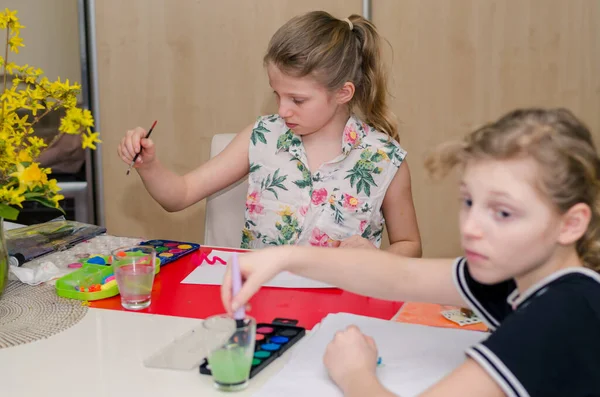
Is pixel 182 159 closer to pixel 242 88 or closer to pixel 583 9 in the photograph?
pixel 242 88

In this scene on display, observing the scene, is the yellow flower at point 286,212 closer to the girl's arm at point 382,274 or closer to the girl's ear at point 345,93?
the girl's ear at point 345,93

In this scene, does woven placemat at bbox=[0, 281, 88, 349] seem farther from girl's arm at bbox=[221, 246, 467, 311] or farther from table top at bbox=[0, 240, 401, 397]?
girl's arm at bbox=[221, 246, 467, 311]

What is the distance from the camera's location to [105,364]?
991 mm

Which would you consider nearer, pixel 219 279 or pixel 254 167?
pixel 219 279

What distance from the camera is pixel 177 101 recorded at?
286 cm

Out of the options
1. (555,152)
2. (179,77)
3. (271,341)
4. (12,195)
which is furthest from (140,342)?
(179,77)

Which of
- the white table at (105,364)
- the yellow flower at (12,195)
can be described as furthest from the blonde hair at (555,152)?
the yellow flower at (12,195)

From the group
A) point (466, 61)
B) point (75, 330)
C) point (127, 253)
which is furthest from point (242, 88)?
point (75, 330)

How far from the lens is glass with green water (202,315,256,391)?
89cm

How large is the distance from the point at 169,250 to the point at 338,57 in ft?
1.96

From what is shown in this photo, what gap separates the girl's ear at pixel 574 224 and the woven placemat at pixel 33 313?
A: 29.4 inches

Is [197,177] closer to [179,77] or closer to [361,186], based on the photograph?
[361,186]

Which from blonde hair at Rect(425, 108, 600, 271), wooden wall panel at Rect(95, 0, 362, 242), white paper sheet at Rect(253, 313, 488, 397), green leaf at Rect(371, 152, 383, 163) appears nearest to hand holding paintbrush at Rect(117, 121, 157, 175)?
green leaf at Rect(371, 152, 383, 163)

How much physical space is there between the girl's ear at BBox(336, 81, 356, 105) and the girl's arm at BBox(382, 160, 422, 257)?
0.21 m
